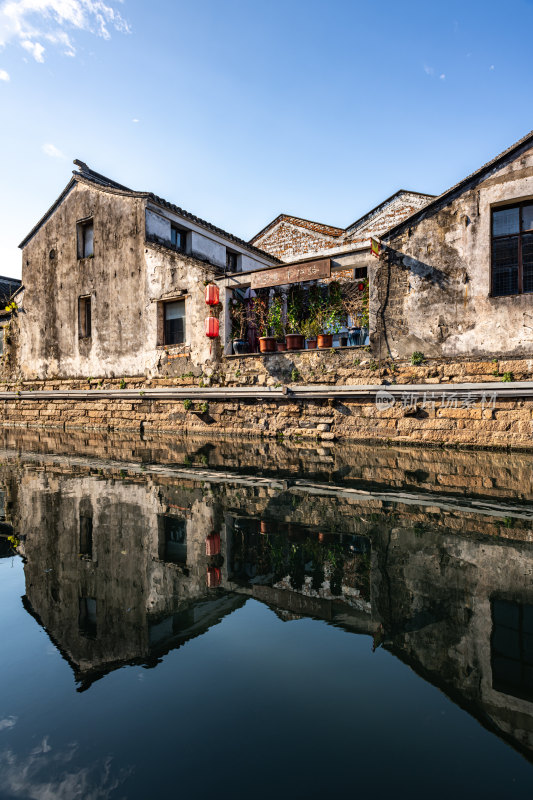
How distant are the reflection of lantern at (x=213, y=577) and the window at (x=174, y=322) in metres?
10.6

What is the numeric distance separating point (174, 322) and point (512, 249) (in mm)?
8737

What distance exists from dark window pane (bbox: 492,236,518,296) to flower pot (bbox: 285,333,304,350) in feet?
13.5

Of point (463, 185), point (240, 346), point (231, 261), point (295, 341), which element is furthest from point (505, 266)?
point (231, 261)

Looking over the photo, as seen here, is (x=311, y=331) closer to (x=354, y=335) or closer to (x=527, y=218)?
(x=354, y=335)

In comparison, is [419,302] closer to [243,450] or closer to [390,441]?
[390,441]

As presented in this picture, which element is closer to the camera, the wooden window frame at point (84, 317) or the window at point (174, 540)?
the window at point (174, 540)

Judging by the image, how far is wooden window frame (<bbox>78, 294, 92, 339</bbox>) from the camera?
49.5 ft

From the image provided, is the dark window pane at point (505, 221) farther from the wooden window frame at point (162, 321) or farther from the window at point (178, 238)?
the window at point (178, 238)

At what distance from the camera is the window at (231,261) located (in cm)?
1644

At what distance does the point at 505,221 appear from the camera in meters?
8.54

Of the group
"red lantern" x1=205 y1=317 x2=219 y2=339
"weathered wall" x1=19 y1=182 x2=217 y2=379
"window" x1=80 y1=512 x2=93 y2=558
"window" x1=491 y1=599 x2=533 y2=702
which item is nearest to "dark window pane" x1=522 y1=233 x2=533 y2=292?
"red lantern" x1=205 y1=317 x2=219 y2=339

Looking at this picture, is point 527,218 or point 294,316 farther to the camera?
point 294,316

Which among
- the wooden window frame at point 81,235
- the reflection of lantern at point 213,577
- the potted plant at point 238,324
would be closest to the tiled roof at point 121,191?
the wooden window frame at point 81,235

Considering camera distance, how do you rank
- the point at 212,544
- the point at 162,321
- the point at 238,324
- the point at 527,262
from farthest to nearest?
1. the point at 162,321
2. the point at 238,324
3. the point at 527,262
4. the point at 212,544
